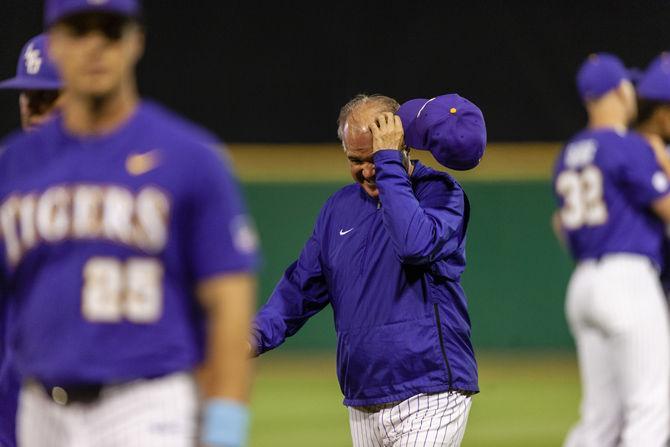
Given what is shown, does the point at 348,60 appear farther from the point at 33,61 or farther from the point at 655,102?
the point at 33,61

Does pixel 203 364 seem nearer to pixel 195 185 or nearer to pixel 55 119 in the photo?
pixel 195 185

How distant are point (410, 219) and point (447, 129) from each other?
517 millimetres

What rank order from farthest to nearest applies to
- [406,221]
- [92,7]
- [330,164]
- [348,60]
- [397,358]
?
[348,60] < [330,164] < [397,358] < [406,221] < [92,7]

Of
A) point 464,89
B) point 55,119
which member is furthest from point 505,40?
point 55,119

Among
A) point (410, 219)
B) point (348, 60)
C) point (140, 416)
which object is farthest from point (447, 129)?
point (348, 60)

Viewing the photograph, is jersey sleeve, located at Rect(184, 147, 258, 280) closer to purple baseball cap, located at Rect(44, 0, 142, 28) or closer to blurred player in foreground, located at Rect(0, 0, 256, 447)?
blurred player in foreground, located at Rect(0, 0, 256, 447)

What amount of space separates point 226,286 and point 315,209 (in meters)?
10.4

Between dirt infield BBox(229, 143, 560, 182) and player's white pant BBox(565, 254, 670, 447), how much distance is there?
8.09 metres

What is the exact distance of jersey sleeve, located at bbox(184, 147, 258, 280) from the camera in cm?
248

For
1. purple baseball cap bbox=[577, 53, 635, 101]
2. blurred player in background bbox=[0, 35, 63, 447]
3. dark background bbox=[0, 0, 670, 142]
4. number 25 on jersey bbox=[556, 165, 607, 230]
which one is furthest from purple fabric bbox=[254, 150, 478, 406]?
dark background bbox=[0, 0, 670, 142]

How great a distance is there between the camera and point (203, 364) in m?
2.59

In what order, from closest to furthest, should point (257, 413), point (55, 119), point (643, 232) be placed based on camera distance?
point (55, 119), point (643, 232), point (257, 413)

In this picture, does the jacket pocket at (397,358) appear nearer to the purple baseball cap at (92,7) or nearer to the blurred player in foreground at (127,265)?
the blurred player in foreground at (127,265)

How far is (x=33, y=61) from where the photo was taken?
3922mm
